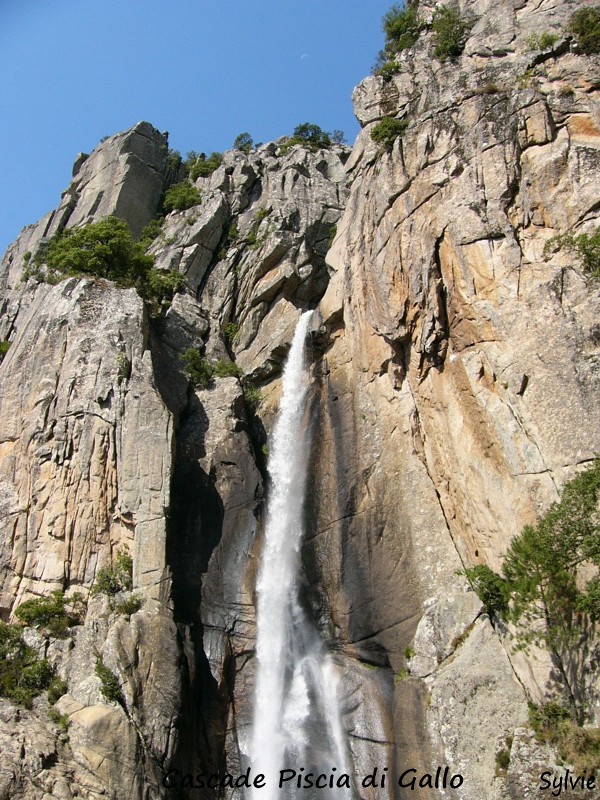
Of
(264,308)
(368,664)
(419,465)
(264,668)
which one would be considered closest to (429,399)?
(419,465)

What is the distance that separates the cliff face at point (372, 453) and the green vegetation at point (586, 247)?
0.37 m

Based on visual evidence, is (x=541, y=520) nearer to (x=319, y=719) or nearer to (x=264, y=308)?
(x=319, y=719)

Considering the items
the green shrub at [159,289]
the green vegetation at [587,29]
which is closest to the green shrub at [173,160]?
the green shrub at [159,289]

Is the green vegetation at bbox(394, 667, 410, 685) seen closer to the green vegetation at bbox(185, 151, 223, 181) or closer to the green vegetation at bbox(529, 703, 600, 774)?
the green vegetation at bbox(529, 703, 600, 774)

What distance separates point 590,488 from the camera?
54.5ft

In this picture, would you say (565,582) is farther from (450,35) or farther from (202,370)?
(450,35)

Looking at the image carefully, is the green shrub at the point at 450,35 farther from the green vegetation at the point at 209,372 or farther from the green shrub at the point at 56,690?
the green shrub at the point at 56,690

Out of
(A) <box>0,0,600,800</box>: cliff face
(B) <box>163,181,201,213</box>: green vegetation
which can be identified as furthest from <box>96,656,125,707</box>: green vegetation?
(B) <box>163,181,201,213</box>: green vegetation

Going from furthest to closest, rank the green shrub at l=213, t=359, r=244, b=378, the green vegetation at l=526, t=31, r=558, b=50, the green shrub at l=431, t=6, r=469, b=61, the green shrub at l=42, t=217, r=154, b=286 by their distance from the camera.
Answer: the green shrub at l=42, t=217, r=154, b=286
the green shrub at l=431, t=6, r=469, b=61
the green shrub at l=213, t=359, r=244, b=378
the green vegetation at l=526, t=31, r=558, b=50

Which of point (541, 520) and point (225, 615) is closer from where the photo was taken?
point (541, 520)

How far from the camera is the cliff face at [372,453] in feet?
59.5

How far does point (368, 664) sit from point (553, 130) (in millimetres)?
18078

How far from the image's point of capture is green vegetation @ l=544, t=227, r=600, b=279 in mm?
19594

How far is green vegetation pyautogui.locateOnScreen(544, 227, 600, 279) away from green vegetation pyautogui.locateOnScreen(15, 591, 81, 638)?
1812 cm
